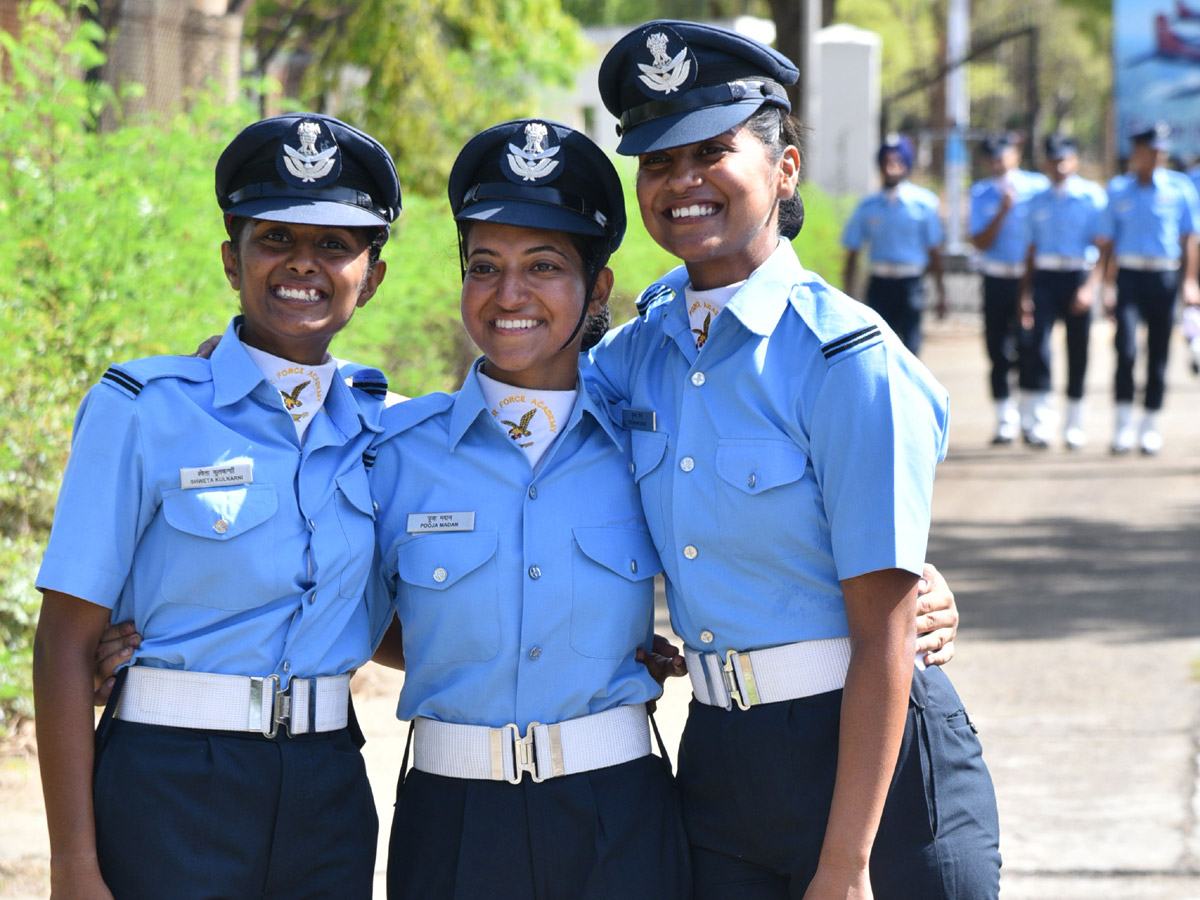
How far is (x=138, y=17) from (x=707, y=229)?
16.2 ft

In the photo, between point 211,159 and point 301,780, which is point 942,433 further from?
point 211,159

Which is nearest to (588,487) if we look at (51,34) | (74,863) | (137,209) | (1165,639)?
(74,863)

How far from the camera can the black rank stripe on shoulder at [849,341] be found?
2.39m

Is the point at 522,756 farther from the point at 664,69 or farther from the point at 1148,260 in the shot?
the point at 1148,260

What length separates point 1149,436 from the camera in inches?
448

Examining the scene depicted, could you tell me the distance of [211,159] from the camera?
532 cm

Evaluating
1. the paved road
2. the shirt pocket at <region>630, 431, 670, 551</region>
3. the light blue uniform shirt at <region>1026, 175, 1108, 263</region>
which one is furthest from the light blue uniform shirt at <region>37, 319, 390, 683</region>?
the light blue uniform shirt at <region>1026, 175, 1108, 263</region>

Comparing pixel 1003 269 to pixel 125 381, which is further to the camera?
pixel 1003 269

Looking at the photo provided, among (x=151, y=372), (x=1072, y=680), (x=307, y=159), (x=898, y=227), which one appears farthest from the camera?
(x=898, y=227)

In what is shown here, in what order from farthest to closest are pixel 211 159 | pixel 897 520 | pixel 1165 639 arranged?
pixel 1165 639, pixel 211 159, pixel 897 520

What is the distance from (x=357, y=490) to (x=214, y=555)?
268 mm

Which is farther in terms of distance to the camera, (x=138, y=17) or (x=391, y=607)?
(x=138, y=17)

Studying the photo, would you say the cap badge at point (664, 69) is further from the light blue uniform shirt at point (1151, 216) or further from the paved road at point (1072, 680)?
the light blue uniform shirt at point (1151, 216)

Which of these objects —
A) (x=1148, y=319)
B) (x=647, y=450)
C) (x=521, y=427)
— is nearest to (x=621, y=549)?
(x=647, y=450)
